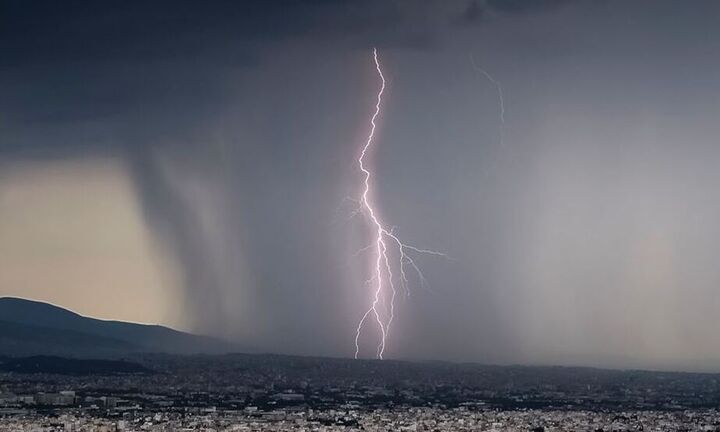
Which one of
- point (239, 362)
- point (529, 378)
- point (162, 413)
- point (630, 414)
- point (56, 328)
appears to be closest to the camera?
point (162, 413)

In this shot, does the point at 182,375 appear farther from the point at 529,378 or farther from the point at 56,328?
the point at 56,328

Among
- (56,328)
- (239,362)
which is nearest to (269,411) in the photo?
(239,362)

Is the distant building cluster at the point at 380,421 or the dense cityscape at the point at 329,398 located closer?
the distant building cluster at the point at 380,421

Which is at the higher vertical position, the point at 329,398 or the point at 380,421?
the point at 329,398

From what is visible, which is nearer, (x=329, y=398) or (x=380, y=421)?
(x=380, y=421)

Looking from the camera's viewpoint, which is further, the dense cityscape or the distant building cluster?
the dense cityscape

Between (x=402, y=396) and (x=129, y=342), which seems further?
(x=129, y=342)

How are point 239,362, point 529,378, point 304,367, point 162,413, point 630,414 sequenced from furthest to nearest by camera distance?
point 239,362 → point 304,367 → point 529,378 → point 630,414 → point 162,413

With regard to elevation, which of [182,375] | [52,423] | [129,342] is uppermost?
[129,342]
